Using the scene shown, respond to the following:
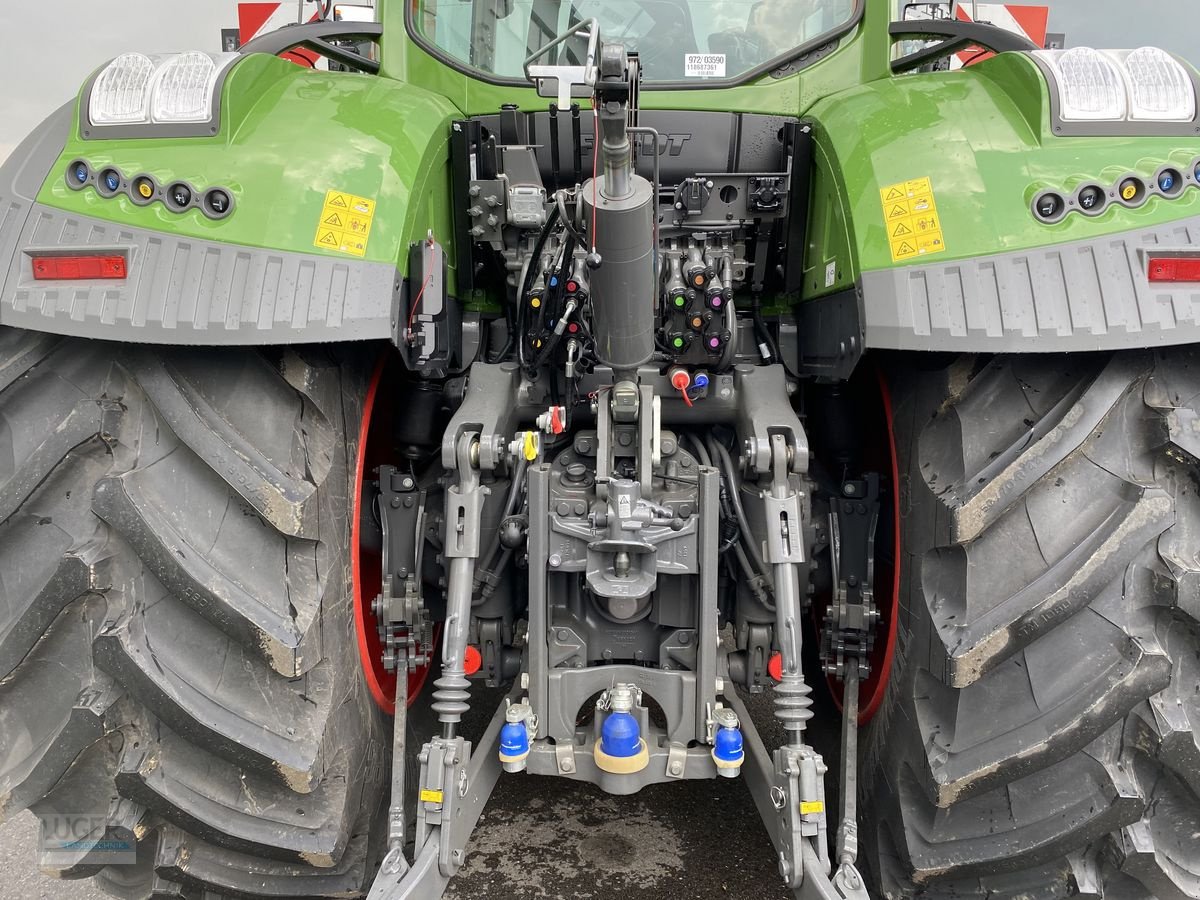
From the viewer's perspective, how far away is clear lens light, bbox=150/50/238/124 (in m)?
1.87

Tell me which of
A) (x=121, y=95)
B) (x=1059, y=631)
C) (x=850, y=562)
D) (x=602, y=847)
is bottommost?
(x=602, y=847)

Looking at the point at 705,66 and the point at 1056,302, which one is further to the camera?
the point at 705,66

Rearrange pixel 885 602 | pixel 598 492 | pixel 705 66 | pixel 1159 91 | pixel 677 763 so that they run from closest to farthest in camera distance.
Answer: pixel 1159 91 → pixel 677 763 → pixel 598 492 → pixel 885 602 → pixel 705 66

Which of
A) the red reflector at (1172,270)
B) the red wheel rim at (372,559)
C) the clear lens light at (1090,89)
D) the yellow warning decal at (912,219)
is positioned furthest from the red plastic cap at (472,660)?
the clear lens light at (1090,89)

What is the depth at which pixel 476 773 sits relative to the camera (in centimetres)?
193

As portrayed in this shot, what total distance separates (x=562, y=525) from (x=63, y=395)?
1.07 metres

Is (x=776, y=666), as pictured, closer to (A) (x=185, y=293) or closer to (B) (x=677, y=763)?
(B) (x=677, y=763)

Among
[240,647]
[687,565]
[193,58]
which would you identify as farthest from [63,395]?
[687,565]

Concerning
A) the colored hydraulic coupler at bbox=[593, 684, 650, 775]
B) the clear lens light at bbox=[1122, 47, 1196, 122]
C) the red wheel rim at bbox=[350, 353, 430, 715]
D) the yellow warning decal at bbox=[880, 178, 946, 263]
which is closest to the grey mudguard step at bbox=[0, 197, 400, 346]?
the red wheel rim at bbox=[350, 353, 430, 715]

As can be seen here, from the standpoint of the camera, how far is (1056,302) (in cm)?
168

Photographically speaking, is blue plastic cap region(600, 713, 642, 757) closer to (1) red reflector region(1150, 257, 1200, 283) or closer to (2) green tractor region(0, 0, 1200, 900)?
(2) green tractor region(0, 0, 1200, 900)

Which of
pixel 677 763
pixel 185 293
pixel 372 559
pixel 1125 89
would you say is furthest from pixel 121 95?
pixel 1125 89

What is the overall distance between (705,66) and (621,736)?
184cm

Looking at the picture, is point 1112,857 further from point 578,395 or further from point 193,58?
point 193,58
